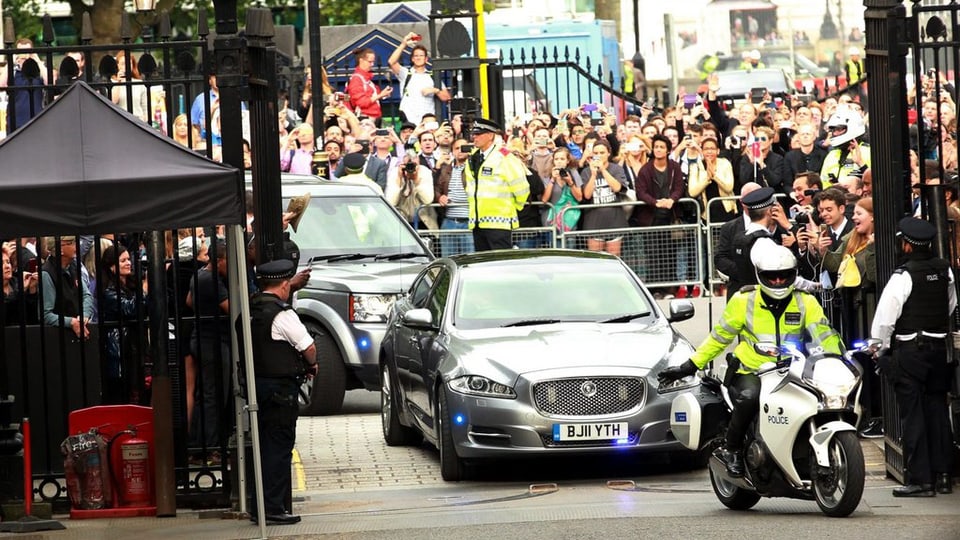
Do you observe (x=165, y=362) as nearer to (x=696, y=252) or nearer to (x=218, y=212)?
(x=218, y=212)

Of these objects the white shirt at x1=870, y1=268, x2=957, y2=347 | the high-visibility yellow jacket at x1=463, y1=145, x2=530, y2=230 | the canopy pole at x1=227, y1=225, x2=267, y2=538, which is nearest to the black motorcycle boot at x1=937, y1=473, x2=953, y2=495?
the white shirt at x1=870, y1=268, x2=957, y2=347

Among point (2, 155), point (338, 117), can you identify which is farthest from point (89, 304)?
point (338, 117)

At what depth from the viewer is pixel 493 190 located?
20938mm

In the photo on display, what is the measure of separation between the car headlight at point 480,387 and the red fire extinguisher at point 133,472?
2.30m

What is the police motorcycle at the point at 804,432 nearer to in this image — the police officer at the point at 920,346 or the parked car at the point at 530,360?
the police officer at the point at 920,346

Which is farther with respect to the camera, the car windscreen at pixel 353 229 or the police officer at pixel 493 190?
the police officer at pixel 493 190

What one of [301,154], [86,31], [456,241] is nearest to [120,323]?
[86,31]

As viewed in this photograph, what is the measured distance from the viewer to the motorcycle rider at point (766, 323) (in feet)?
36.0

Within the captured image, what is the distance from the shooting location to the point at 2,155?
35.9 ft

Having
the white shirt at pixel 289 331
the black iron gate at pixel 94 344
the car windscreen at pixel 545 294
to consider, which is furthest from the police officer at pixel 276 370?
the car windscreen at pixel 545 294

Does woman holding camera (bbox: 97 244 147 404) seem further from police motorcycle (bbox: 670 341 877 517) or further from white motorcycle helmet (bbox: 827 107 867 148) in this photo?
white motorcycle helmet (bbox: 827 107 867 148)

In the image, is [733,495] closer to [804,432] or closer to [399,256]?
[804,432]

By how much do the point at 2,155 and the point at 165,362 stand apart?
180 centimetres

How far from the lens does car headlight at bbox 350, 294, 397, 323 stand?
16906 millimetres
